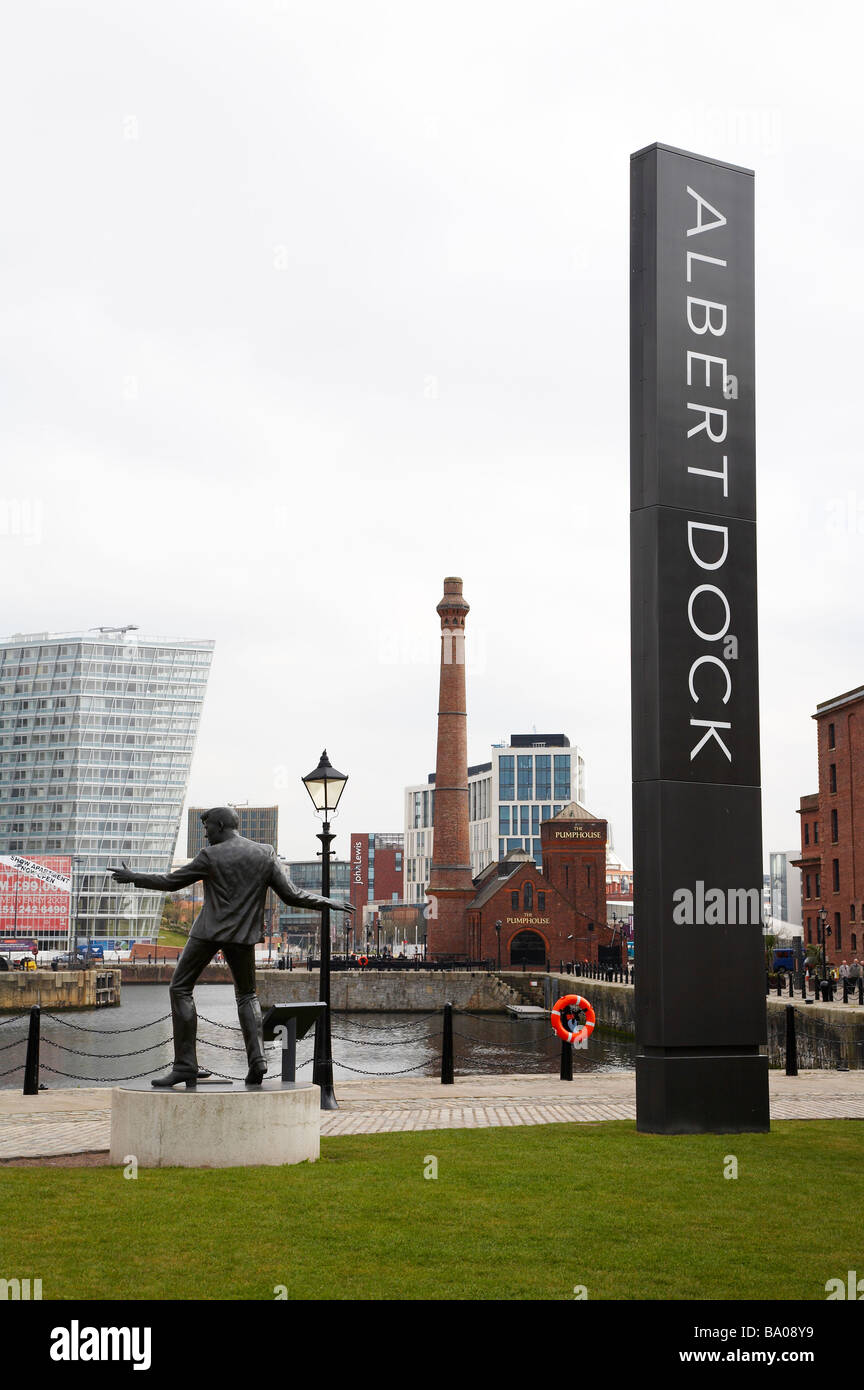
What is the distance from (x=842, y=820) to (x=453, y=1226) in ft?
178

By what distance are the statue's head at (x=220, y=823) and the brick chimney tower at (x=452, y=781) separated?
63699 millimetres

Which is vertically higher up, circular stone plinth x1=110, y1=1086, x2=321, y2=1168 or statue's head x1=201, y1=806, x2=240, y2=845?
statue's head x1=201, y1=806, x2=240, y2=845

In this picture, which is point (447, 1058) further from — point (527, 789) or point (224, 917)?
point (527, 789)

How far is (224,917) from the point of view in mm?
11469

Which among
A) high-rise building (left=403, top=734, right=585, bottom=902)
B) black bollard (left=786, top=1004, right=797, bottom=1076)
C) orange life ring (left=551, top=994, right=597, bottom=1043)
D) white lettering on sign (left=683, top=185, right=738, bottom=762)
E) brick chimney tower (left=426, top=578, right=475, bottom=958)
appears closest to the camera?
white lettering on sign (left=683, top=185, right=738, bottom=762)

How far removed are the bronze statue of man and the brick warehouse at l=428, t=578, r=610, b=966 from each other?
64.2m

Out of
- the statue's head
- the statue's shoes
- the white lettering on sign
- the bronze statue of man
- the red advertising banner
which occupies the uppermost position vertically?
the white lettering on sign

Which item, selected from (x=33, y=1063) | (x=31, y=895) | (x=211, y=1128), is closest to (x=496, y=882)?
(x=31, y=895)

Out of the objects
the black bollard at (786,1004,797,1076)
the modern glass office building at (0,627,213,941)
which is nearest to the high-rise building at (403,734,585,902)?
the modern glass office building at (0,627,213,941)

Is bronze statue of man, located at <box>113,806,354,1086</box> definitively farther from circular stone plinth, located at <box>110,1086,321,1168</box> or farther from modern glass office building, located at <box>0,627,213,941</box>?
modern glass office building, located at <box>0,627,213,941</box>

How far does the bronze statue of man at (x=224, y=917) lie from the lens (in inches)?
450

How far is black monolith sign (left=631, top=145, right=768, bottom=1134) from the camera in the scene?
13.5 metres

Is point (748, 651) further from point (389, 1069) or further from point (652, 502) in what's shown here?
point (389, 1069)
